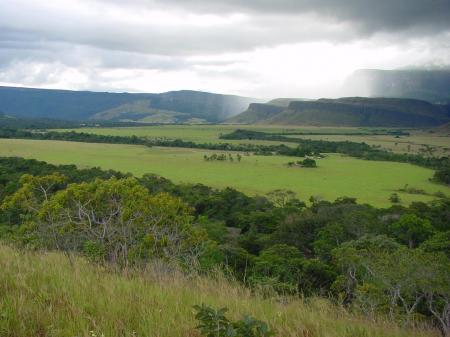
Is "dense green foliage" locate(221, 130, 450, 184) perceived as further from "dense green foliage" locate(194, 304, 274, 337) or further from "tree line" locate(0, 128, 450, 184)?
"dense green foliage" locate(194, 304, 274, 337)

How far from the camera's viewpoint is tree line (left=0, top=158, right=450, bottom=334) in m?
14.2

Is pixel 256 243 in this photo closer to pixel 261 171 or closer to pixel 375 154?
pixel 261 171

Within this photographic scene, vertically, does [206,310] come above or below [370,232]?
above

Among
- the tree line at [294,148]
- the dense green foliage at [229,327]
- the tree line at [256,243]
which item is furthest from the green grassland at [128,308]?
the tree line at [294,148]

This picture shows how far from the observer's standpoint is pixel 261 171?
287ft

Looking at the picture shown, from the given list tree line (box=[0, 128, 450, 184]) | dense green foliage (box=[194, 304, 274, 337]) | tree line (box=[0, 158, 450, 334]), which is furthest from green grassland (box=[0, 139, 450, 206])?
dense green foliage (box=[194, 304, 274, 337])

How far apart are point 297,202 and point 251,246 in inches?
962

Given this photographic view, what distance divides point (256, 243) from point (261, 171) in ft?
172

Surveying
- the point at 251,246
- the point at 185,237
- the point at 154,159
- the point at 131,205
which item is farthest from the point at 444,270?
the point at 154,159

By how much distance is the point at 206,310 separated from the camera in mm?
3742

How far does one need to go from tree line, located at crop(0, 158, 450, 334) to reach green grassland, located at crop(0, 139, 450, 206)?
26528 millimetres

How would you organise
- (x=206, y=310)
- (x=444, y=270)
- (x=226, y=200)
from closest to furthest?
(x=206, y=310), (x=444, y=270), (x=226, y=200)

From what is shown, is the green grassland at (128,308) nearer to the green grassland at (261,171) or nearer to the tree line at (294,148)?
the green grassland at (261,171)

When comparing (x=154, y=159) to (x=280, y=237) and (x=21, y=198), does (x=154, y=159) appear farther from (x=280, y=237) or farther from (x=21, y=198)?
(x=21, y=198)
